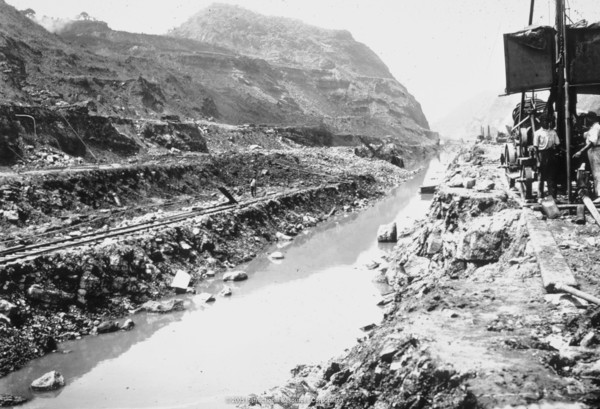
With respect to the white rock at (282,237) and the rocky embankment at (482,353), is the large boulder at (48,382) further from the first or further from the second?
the white rock at (282,237)

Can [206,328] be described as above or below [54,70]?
below

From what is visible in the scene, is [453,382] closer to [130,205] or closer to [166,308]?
[166,308]

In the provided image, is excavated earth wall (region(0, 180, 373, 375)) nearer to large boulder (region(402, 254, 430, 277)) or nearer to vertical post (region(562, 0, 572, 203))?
large boulder (region(402, 254, 430, 277))

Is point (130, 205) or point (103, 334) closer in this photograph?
point (103, 334)

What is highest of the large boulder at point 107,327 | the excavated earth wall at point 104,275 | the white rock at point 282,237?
the excavated earth wall at point 104,275

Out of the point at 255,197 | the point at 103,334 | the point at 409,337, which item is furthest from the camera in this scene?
the point at 255,197

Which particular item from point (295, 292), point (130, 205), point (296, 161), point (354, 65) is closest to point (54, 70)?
point (296, 161)

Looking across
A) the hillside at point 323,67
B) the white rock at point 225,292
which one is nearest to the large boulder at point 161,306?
the white rock at point 225,292
